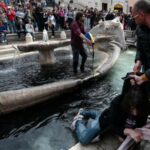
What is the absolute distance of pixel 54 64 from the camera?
10.6m

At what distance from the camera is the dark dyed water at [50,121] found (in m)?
5.05

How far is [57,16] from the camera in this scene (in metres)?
19.5

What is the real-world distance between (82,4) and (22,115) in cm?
3489

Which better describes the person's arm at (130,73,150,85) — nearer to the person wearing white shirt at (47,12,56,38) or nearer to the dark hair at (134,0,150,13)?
the dark hair at (134,0,150,13)

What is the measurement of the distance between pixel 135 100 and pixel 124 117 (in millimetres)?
436

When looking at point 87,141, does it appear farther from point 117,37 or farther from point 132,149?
point 117,37

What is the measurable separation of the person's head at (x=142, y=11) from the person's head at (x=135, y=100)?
2.38 feet

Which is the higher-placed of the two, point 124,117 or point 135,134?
point 124,117

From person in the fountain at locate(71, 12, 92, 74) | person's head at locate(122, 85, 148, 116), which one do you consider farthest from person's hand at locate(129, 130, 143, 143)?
person in the fountain at locate(71, 12, 92, 74)

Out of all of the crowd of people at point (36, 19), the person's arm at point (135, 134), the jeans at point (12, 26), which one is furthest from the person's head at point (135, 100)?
the jeans at point (12, 26)

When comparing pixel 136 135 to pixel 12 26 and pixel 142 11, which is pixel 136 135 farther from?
pixel 12 26

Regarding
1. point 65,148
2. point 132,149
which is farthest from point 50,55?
point 132,149

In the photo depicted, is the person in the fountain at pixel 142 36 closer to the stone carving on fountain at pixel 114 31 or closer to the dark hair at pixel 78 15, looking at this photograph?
the dark hair at pixel 78 15

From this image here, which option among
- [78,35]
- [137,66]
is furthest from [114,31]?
[137,66]
